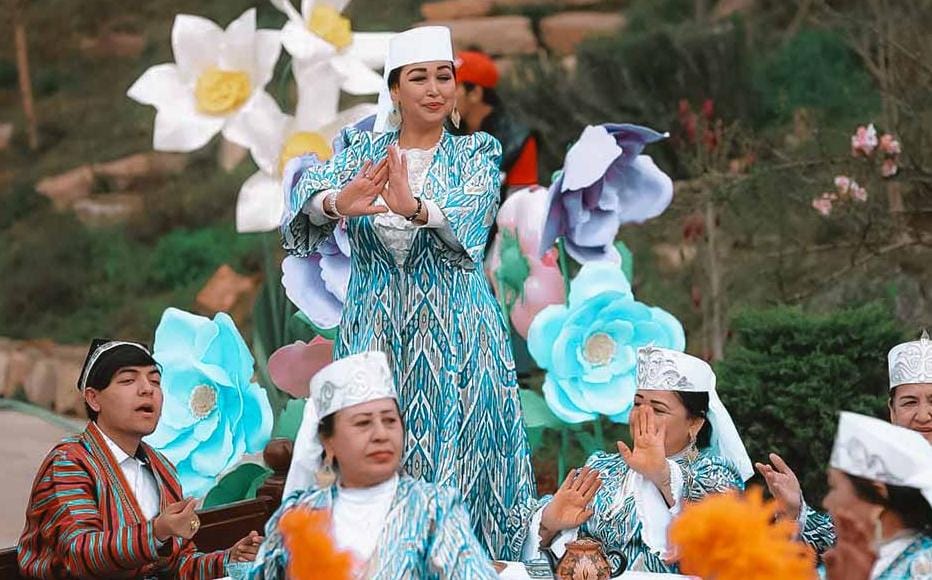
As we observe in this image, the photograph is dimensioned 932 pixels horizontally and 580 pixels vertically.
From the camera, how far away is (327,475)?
378 centimetres

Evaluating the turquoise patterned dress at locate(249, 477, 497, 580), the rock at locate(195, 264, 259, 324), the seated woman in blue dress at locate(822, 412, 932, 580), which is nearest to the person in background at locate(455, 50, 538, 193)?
the turquoise patterned dress at locate(249, 477, 497, 580)

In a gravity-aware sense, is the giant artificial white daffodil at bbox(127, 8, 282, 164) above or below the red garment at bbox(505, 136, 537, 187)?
above

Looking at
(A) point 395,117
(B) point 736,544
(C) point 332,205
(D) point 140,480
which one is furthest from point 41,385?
(B) point 736,544

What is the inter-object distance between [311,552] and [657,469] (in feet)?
4.06

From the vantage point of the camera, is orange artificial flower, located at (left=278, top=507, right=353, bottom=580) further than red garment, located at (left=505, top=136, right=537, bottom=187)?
No

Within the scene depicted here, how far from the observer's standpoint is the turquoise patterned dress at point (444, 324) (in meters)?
4.43

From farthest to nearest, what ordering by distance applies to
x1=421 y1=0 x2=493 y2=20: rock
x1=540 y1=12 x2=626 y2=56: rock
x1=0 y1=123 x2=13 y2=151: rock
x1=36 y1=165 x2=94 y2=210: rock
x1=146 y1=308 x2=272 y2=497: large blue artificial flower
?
x1=421 y1=0 x2=493 y2=20: rock → x1=540 y1=12 x2=626 y2=56: rock → x1=0 y1=123 x2=13 y2=151: rock → x1=36 y1=165 x2=94 y2=210: rock → x1=146 y1=308 x2=272 y2=497: large blue artificial flower

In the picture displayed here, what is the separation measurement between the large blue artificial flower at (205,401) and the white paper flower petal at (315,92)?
3.24ft

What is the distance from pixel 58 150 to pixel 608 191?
6.99 metres

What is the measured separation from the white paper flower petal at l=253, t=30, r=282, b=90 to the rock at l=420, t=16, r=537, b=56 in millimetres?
5674

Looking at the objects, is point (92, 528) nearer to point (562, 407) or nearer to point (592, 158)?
point (562, 407)

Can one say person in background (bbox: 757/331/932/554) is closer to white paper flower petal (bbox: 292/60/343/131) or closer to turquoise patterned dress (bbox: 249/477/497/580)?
turquoise patterned dress (bbox: 249/477/497/580)

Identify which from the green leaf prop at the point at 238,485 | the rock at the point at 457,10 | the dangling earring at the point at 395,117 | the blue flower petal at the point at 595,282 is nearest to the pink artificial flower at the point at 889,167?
the blue flower petal at the point at 595,282

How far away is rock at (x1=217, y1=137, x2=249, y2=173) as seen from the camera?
11.7 metres
